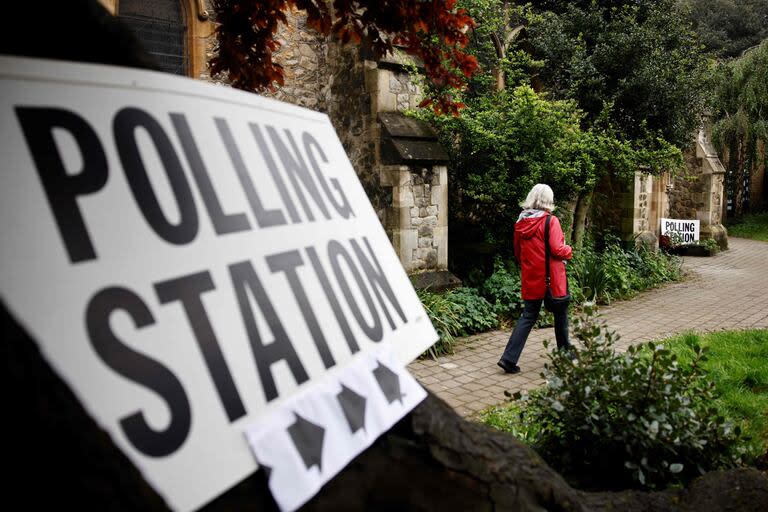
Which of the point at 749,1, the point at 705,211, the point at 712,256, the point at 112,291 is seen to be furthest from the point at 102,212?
the point at 749,1

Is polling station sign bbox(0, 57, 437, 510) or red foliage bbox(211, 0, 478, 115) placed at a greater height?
red foliage bbox(211, 0, 478, 115)

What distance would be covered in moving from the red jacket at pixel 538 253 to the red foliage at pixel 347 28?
235 cm

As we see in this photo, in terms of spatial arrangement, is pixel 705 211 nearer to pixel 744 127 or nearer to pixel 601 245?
pixel 744 127

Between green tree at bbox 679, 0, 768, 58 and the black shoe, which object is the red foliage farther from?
green tree at bbox 679, 0, 768, 58

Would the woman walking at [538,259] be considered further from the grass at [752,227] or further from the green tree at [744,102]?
the grass at [752,227]

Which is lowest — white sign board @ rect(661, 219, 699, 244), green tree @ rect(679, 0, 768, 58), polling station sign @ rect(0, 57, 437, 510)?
white sign board @ rect(661, 219, 699, 244)

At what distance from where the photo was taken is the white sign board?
1389cm

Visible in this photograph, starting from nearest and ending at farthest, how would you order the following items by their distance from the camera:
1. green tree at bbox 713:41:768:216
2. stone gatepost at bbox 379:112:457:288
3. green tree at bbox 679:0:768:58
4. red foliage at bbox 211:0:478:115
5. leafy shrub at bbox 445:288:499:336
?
red foliage at bbox 211:0:478:115 < leafy shrub at bbox 445:288:499:336 < stone gatepost at bbox 379:112:457:288 < green tree at bbox 713:41:768:216 < green tree at bbox 679:0:768:58

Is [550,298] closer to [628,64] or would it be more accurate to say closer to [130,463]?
[130,463]

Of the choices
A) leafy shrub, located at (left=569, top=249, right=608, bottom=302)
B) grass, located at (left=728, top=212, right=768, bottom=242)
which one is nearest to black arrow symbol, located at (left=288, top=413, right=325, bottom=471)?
leafy shrub, located at (left=569, top=249, right=608, bottom=302)

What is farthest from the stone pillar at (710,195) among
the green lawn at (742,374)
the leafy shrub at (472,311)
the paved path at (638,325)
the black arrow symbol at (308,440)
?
the black arrow symbol at (308,440)

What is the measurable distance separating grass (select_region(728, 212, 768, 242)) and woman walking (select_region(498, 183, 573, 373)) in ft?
57.3

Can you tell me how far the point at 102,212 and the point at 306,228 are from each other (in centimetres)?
47

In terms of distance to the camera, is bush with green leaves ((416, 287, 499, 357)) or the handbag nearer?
the handbag
